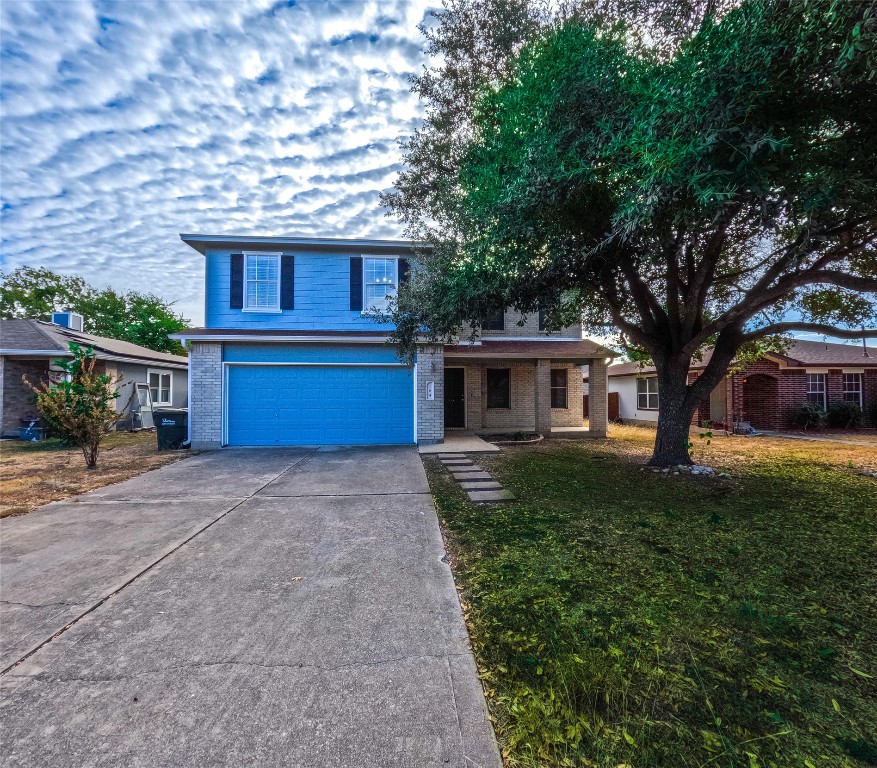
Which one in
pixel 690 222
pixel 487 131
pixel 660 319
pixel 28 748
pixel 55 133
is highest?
pixel 55 133

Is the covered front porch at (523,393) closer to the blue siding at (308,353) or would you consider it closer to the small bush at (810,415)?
the blue siding at (308,353)

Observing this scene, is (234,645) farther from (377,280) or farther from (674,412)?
(377,280)

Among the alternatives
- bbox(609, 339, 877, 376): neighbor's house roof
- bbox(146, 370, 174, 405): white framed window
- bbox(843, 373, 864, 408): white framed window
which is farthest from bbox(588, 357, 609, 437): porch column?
bbox(146, 370, 174, 405): white framed window

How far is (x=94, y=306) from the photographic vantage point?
31.3 meters

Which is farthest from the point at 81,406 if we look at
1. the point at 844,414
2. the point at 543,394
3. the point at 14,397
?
the point at 844,414

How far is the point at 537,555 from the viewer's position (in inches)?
155

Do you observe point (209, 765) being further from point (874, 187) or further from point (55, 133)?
point (55, 133)

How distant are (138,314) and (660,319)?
123ft

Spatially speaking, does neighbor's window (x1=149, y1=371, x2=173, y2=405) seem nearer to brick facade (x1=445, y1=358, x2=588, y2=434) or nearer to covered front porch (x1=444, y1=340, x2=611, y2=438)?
covered front porch (x1=444, y1=340, x2=611, y2=438)

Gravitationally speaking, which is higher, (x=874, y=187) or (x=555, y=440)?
(x=874, y=187)

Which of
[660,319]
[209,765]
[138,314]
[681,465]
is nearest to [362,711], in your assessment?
[209,765]

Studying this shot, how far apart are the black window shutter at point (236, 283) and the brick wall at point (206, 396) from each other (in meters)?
1.37

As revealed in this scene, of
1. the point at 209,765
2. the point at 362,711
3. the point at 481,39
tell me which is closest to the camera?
the point at 209,765

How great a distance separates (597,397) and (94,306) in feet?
120
